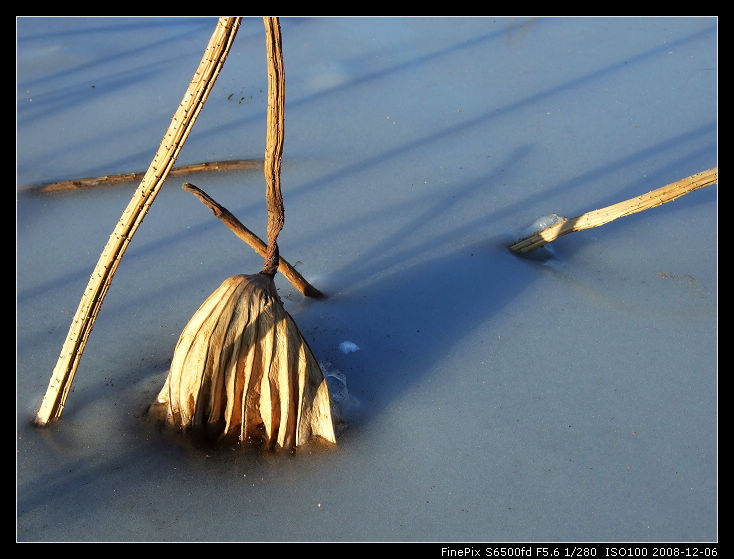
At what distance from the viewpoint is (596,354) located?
5.20 feet

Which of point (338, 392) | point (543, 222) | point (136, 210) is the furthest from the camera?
point (543, 222)

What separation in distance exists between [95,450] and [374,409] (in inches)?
22.2

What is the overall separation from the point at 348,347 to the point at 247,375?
0.33m

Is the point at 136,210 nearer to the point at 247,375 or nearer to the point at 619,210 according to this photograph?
the point at 247,375

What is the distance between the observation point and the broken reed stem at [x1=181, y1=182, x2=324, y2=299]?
1.38 meters

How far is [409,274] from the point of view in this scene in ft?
5.82

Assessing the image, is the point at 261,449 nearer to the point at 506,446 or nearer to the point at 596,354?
the point at 506,446

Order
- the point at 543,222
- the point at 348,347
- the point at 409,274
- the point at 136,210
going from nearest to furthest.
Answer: the point at 136,210, the point at 348,347, the point at 409,274, the point at 543,222

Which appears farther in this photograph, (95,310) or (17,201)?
(17,201)

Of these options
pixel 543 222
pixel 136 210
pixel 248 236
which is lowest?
pixel 543 222

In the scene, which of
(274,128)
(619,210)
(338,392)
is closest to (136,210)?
(274,128)

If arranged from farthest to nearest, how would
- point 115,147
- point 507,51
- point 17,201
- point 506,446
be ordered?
point 507,51
point 115,147
point 17,201
point 506,446

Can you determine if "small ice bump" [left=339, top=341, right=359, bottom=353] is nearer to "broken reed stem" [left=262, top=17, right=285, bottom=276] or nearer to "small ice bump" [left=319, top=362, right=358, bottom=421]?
"small ice bump" [left=319, top=362, right=358, bottom=421]

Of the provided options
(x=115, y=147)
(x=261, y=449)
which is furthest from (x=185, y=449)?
(x=115, y=147)
